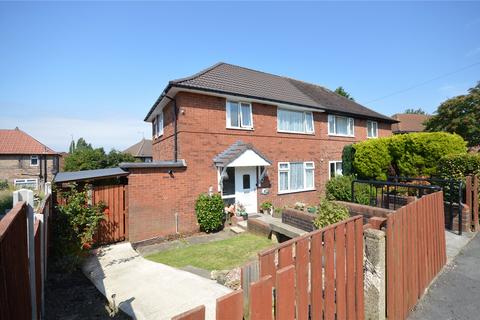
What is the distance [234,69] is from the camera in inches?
579

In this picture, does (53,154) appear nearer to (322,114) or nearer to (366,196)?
(322,114)

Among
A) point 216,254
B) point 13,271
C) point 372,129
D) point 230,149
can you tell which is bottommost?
point 216,254

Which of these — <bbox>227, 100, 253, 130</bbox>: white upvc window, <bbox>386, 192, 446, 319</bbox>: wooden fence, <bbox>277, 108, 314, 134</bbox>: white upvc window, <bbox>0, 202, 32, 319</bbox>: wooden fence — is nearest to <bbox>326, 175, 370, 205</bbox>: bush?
<bbox>277, 108, 314, 134</bbox>: white upvc window

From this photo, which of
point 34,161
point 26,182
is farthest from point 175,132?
point 34,161

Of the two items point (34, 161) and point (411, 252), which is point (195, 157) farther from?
point (34, 161)

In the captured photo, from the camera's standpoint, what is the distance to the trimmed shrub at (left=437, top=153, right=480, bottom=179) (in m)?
8.55

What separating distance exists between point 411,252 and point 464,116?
2971 centimetres

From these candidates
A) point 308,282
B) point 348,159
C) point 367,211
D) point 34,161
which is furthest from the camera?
point 34,161

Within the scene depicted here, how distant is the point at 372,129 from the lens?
19.1m

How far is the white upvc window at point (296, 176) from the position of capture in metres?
13.1

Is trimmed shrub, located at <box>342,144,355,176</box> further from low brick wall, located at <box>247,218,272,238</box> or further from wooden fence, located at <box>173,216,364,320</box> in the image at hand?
wooden fence, located at <box>173,216,364,320</box>

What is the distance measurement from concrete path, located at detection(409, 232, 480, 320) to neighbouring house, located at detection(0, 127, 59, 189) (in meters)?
37.8

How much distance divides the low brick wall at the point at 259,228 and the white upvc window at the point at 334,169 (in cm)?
804

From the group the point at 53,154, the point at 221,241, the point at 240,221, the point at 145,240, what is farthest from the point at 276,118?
the point at 53,154
